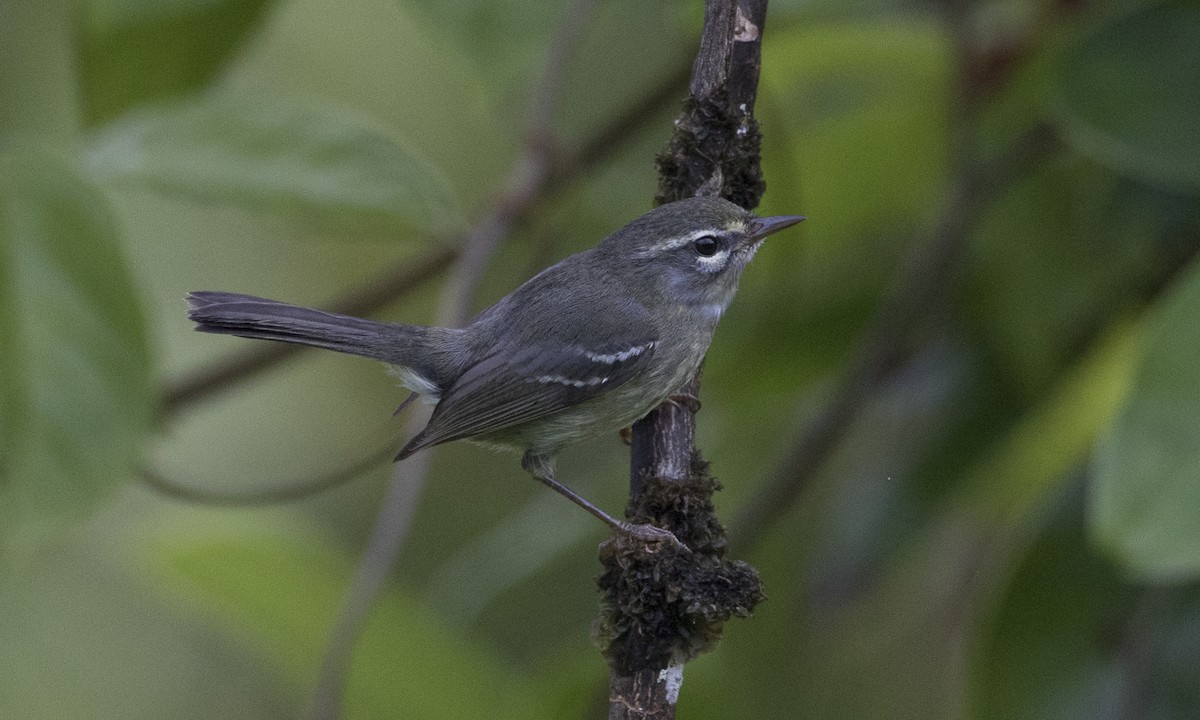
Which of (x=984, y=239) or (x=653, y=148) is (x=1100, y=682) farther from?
(x=653, y=148)

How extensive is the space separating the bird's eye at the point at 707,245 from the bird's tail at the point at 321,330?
0.79m

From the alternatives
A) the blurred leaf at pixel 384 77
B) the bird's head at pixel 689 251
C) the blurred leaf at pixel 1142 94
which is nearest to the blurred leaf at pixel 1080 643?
the blurred leaf at pixel 1142 94

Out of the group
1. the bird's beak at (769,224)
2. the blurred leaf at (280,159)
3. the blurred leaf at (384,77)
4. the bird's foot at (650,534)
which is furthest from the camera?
the blurred leaf at (384,77)

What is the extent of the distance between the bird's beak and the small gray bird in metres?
0.02

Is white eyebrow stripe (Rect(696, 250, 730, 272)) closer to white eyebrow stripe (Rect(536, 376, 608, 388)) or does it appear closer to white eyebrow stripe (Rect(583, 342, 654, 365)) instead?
white eyebrow stripe (Rect(583, 342, 654, 365))

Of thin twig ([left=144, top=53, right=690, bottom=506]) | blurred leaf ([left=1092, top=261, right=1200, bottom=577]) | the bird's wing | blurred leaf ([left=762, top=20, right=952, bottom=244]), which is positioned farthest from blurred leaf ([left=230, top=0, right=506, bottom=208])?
blurred leaf ([left=1092, top=261, right=1200, bottom=577])

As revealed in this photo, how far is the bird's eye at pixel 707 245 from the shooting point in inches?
136

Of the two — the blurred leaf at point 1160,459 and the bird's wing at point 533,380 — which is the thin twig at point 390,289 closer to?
the bird's wing at point 533,380

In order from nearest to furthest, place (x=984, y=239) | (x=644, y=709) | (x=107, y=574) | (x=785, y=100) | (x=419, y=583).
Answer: (x=644, y=709), (x=984, y=239), (x=785, y=100), (x=419, y=583), (x=107, y=574)

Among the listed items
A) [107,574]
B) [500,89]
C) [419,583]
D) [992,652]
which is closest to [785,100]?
[500,89]

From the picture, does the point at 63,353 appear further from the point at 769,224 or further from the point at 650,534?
the point at 769,224

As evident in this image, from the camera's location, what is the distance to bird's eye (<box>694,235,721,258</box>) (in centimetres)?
345

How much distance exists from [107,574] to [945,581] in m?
3.92

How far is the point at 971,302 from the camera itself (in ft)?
12.3
